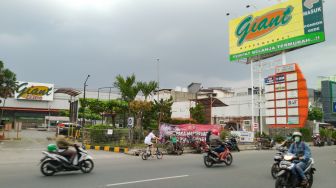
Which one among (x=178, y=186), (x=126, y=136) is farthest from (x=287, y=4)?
(x=178, y=186)

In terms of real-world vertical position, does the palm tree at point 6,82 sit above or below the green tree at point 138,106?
above

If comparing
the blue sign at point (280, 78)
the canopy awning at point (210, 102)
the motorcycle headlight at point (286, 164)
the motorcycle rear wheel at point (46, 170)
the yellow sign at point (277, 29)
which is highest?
the yellow sign at point (277, 29)

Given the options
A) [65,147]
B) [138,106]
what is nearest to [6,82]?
[138,106]

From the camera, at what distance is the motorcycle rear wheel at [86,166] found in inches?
459

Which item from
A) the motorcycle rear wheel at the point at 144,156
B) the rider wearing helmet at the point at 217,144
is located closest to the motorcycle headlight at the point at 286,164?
the rider wearing helmet at the point at 217,144

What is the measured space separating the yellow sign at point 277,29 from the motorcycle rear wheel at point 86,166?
24.7 metres

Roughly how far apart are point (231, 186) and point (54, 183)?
5004mm

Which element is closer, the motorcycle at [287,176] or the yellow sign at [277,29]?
the motorcycle at [287,176]

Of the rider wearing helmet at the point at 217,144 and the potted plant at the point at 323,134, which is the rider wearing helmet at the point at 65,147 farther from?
the potted plant at the point at 323,134

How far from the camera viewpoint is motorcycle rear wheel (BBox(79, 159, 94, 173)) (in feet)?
38.2

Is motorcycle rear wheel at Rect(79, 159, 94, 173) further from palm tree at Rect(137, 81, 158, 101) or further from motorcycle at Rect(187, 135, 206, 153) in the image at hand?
palm tree at Rect(137, 81, 158, 101)

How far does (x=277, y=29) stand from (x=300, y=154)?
26775mm

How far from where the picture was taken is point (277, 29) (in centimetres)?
3331

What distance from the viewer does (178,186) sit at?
9188 millimetres
